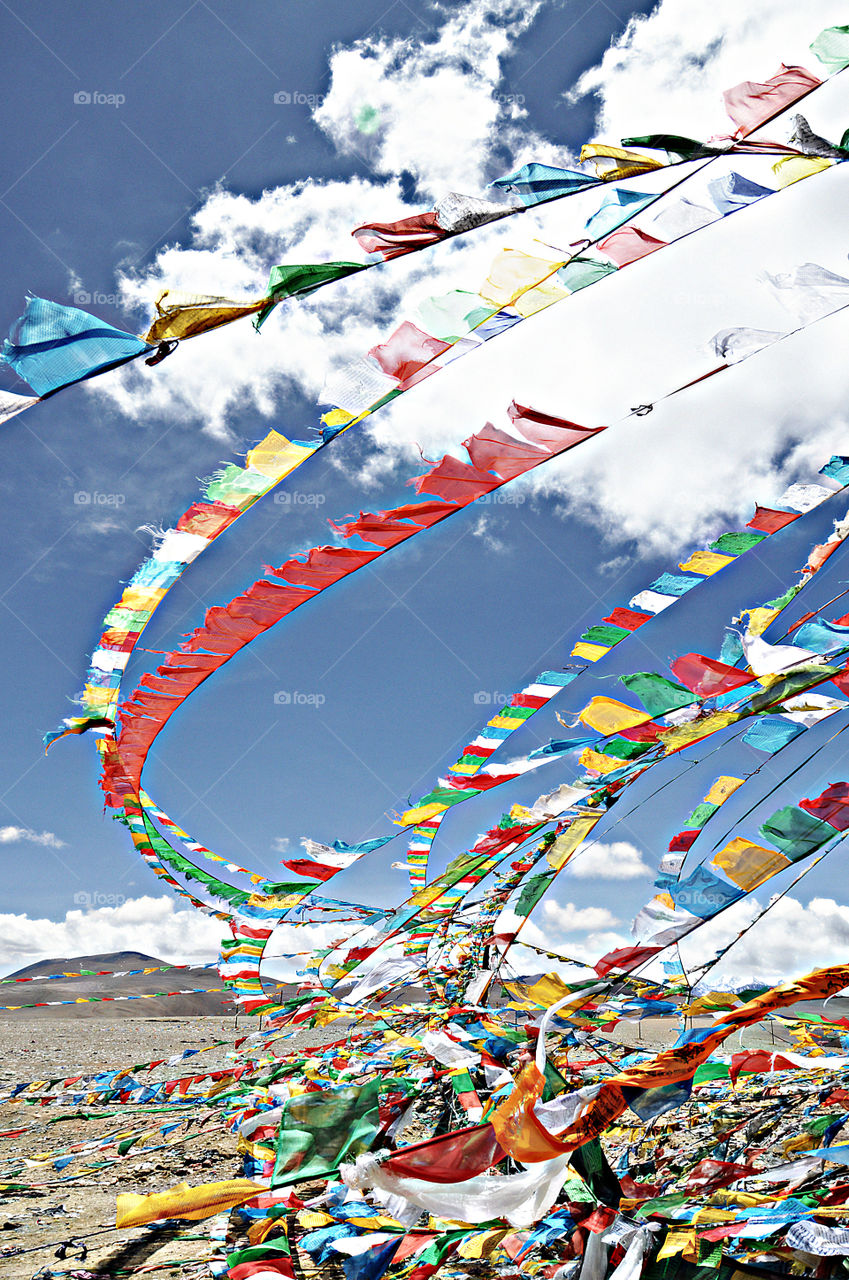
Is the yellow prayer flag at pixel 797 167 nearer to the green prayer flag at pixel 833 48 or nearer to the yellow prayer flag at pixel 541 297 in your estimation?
the green prayer flag at pixel 833 48

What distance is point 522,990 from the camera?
2.87 metres

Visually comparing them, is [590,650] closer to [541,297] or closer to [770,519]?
[770,519]

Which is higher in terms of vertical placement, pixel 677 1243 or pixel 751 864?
pixel 751 864

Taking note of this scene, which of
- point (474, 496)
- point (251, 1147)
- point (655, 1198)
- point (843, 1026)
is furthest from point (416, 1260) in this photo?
point (843, 1026)

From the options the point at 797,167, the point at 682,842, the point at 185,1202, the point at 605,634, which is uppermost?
the point at 797,167

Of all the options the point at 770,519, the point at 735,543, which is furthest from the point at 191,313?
the point at 735,543

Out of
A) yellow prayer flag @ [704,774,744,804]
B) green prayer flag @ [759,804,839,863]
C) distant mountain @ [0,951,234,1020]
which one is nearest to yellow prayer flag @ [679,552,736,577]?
yellow prayer flag @ [704,774,744,804]

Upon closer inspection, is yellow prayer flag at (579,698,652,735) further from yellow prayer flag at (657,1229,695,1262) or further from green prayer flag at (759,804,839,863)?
yellow prayer flag at (657,1229,695,1262)

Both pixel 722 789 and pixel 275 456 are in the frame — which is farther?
pixel 722 789

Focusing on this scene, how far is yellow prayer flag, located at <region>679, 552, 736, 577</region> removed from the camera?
380 centimetres

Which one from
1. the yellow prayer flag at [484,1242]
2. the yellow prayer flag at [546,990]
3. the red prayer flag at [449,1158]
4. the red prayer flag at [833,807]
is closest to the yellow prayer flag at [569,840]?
the yellow prayer flag at [546,990]

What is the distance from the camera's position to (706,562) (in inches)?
A: 152

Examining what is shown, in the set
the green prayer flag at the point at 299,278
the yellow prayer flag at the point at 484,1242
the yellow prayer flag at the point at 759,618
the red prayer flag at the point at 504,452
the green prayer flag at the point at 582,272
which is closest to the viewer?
the green prayer flag at the point at 299,278

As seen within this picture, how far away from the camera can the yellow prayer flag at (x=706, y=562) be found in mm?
3803
